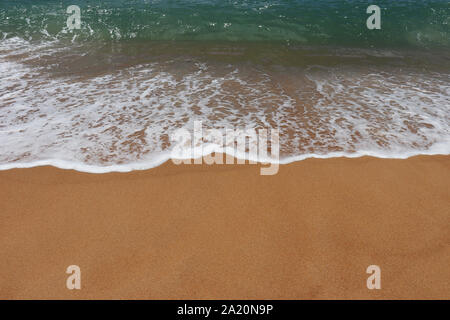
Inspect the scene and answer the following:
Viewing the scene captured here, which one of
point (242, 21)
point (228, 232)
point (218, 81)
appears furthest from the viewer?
point (242, 21)

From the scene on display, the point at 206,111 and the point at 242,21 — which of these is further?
the point at 242,21

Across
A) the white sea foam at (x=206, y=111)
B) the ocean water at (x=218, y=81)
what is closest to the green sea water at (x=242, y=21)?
the ocean water at (x=218, y=81)

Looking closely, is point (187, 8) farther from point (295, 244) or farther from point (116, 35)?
point (295, 244)

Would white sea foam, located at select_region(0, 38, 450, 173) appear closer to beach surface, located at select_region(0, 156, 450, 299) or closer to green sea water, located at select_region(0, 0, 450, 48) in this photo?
beach surface, located at select_region(0, 156, 450, 299)

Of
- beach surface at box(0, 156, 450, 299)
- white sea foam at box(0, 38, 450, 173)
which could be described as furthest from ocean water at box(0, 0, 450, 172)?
beach surface at box(0, 156, 450, 299)

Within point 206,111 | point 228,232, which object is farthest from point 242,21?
point 228,232

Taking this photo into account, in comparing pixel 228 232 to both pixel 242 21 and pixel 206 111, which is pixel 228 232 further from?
pixel 242 21
